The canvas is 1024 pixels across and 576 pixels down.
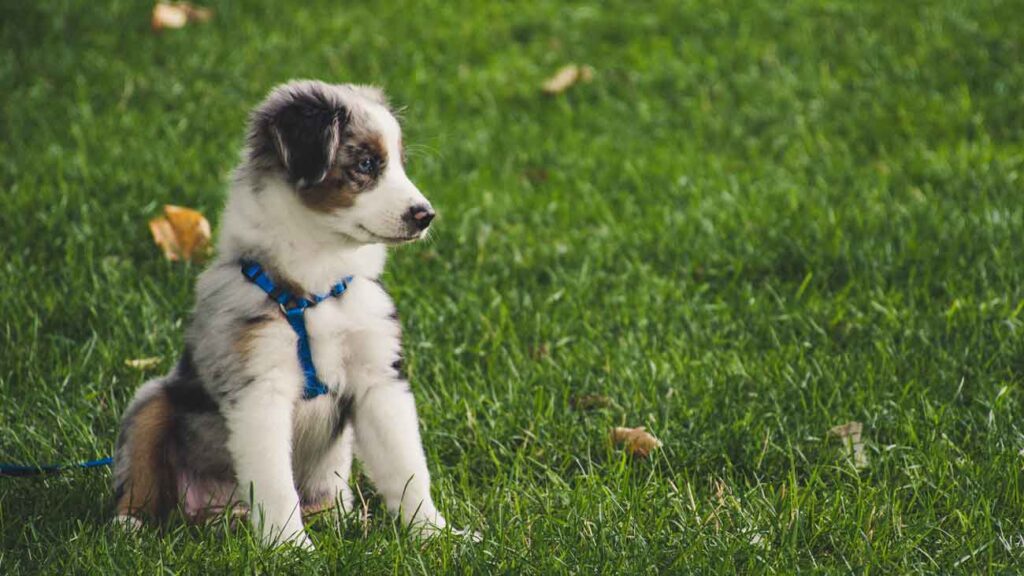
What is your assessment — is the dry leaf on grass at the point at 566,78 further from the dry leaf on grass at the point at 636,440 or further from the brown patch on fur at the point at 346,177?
the brown patch on fur at the point at 346,177

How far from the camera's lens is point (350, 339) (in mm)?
3143

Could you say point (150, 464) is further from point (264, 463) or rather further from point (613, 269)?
point (613, 269)

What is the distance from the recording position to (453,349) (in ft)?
14.3

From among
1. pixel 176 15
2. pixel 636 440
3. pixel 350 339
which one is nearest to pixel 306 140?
pixel 350 339

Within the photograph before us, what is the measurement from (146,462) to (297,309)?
593 millimetres

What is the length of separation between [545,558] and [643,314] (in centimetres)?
180

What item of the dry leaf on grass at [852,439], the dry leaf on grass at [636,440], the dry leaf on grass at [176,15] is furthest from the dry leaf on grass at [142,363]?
the dry leaf on grass at [176,15]

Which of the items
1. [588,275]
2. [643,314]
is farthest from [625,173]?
[643,314]

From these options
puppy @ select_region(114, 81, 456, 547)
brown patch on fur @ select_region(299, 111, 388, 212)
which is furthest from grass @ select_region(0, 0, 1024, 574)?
brown patch on fur @ select_region(299, 111, 388, 212)

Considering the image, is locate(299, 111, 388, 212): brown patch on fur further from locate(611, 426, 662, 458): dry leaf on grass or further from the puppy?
locate(611, 426, 662, 458): dry leaf on grass

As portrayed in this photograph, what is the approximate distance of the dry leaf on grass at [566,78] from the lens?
6965 millimetres

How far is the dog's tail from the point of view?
315 centimetres

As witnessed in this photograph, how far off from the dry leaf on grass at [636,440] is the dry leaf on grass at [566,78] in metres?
3.56

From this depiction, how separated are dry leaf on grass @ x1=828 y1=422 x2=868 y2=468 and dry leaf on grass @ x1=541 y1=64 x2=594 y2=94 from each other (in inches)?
144
